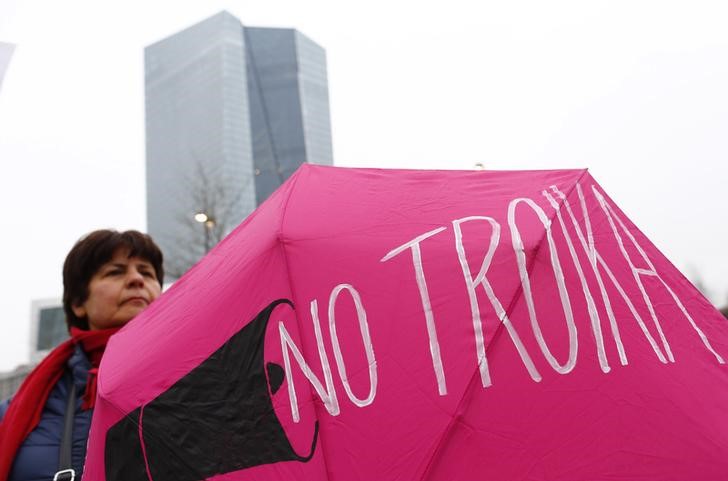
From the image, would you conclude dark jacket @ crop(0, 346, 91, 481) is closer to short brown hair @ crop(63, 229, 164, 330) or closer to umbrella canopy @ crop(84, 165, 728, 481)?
short brown hair @ crop(63, 229, 164, 330)

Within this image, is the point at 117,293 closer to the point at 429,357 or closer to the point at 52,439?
the point at 52,439

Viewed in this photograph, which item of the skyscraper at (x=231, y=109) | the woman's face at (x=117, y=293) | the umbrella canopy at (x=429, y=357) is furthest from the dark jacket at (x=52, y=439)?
the skyscraper at (x=231, y=109)

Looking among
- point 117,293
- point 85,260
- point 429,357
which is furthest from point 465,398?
point 85,260

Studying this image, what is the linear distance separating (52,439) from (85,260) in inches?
30.6

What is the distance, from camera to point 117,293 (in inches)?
90.3

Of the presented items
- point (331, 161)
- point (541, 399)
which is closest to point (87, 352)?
point (541, 399)

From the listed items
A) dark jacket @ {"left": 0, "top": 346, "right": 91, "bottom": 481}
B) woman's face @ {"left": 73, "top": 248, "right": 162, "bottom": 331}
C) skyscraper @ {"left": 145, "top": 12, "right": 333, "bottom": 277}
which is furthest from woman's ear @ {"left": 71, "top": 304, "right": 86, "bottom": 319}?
skyscraper @ {"left": 145, "top": 12, "right": 333, "bottom": 277}

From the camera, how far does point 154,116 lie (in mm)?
52875

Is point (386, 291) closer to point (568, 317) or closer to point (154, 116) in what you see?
point (568, 317)

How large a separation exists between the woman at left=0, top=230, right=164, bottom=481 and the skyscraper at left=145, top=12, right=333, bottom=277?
3971cm

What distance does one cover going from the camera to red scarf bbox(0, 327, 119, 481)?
1868 millimetres

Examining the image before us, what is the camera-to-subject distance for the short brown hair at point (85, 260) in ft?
7.72

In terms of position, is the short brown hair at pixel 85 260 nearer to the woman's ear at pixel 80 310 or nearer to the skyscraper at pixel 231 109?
the woman's ear at pixel 80 310

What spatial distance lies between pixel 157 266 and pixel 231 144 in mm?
52725
